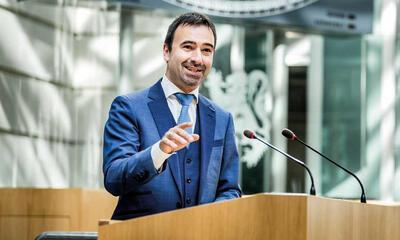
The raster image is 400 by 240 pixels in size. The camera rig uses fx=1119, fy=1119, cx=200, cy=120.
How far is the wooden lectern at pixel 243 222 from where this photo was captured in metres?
3.16

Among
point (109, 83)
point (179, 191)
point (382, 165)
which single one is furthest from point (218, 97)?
point (179, 191)

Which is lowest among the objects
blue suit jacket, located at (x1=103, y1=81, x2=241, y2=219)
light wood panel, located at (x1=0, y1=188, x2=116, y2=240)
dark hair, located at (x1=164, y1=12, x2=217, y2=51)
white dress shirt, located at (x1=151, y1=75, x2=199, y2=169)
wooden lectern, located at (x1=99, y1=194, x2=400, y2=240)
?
light wood panel, located at (x1=0, y1=188, x2=116, y2=240)

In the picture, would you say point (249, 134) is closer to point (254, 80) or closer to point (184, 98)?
point (184, 98)

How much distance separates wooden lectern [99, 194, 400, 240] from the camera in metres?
3.16

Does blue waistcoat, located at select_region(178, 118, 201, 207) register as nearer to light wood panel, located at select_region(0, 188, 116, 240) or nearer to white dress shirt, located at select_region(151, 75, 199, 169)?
white dress shirt, located at select_region(151, 75, 199, 169)

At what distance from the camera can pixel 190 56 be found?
12.7 ft

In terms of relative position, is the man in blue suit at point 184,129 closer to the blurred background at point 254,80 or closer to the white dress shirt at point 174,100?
the white dress shirt at point 174,100

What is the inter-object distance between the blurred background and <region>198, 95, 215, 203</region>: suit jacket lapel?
5531 mm

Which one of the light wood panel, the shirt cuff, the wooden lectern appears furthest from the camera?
the light wood panel

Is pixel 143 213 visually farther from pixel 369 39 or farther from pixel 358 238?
pixel 369 39

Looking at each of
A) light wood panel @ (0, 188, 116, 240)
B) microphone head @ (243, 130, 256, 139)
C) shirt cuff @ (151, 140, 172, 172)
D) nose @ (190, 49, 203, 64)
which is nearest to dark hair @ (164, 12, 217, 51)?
nose @ (190, 49, 203, 64)

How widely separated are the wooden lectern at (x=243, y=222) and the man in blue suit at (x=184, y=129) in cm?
41

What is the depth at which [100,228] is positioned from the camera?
3277 millimetres

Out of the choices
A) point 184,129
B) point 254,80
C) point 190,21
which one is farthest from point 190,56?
point 254,80
